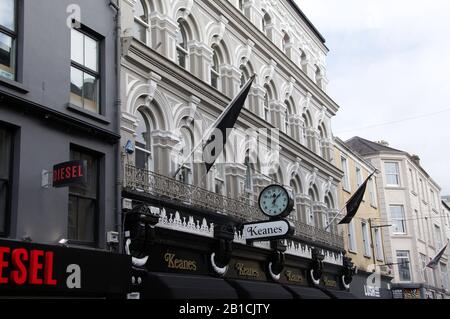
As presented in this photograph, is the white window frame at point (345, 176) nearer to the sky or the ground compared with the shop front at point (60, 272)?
nearer to the sky

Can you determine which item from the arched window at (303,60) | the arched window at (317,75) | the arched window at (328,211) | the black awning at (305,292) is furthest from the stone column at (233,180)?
the arched window at (317,75)

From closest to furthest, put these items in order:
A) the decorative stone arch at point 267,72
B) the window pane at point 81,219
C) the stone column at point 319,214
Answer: the window pane at point 81,219 → the decorative stone arch at point 267,72 → the stone column at point 319,214

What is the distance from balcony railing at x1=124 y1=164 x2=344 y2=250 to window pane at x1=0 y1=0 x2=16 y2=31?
4373 millimetres

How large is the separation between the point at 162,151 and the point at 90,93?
331 cm

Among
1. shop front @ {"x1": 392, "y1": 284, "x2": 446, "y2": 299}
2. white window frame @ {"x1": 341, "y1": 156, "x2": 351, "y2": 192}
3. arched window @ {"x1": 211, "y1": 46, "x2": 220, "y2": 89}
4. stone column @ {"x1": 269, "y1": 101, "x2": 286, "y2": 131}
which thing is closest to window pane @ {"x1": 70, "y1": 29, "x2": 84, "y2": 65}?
arched window @ {"x1": 211, "y1": 46, "x2": 220, "y2": 89}

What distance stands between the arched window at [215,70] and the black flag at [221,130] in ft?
12.5

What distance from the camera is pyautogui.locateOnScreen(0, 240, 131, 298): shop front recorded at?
35.3 feet

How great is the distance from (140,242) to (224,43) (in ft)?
32.8

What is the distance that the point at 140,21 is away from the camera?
17.3 meters

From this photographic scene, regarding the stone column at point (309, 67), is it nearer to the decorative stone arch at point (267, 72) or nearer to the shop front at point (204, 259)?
the decorative stone arch at point (267, 72)

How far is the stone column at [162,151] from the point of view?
1700 cm

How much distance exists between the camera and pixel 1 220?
1157 centimetres

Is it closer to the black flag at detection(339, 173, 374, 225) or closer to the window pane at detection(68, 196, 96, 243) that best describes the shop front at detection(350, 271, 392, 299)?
the black flag at detection(339, 173, 374, 225)
